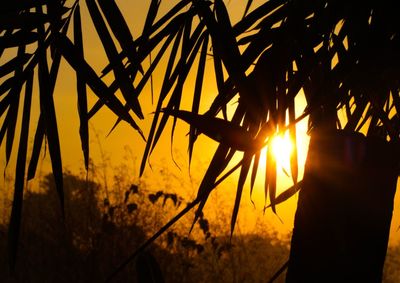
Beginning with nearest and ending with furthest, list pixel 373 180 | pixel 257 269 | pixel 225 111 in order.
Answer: pixel 373 180 → pixel 225 111 → pixel 257 269

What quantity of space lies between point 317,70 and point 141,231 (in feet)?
8.51

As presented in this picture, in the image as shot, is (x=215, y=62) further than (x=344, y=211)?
Yes

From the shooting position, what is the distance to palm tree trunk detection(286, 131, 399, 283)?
2.98 ft

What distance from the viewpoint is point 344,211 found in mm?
906

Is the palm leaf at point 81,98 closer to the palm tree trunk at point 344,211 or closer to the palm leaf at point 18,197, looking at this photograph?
the palm leaf at point 18,197

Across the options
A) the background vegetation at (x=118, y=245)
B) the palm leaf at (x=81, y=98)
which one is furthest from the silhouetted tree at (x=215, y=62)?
the background vegetation at (x=118, y=245)

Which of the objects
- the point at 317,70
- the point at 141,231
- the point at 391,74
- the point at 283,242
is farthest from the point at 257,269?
the point at 391,74

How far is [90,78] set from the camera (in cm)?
133

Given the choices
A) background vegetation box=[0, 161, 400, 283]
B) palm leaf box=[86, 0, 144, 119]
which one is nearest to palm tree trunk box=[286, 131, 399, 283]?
palm leaf box=[86, 0, 144, 119]

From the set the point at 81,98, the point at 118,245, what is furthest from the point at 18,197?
the point at 118,245

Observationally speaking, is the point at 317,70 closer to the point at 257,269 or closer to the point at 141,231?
the point at 141,231

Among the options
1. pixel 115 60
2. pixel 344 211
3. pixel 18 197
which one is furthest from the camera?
pixel 115 60

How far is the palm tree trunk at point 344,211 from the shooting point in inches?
35.8

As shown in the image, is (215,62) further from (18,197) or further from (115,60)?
(18,197)
